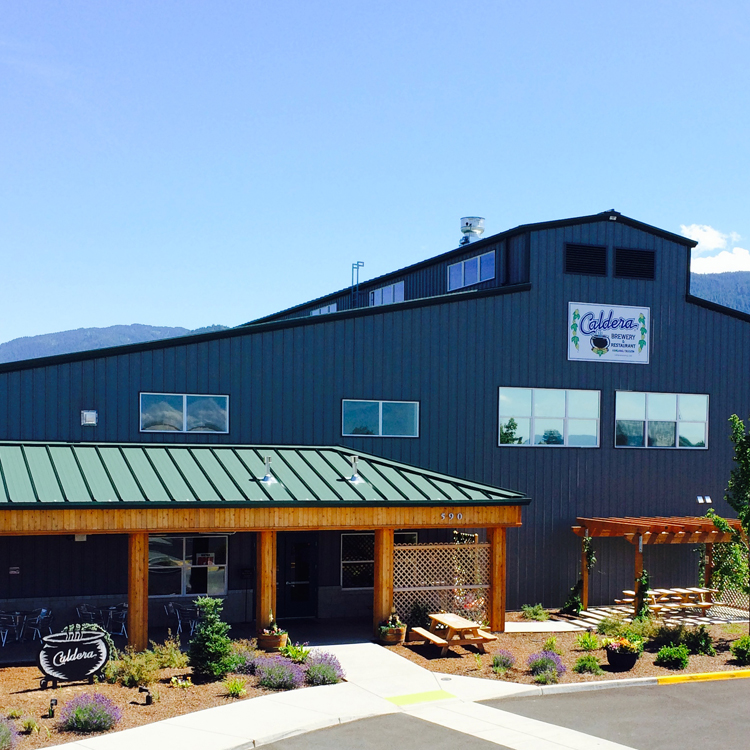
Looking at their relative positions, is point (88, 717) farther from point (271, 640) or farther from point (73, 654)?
point (271, 640)

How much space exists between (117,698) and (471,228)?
68.2 ft

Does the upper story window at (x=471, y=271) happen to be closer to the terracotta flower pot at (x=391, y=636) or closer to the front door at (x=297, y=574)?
the front door at (x=297, y=574)

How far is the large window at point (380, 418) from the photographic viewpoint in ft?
75.9

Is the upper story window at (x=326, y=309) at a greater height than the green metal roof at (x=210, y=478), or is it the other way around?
the upper story window at (x=326, y=309)

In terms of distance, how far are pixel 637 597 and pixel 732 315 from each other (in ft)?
31.5

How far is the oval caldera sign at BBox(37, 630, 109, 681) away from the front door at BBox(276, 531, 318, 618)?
7.25 meters

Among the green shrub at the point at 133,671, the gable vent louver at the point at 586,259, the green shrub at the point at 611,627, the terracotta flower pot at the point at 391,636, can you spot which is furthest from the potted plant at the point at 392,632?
the gable vent louver at the point at 586,259

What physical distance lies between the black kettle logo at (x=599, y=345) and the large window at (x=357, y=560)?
7.72 m

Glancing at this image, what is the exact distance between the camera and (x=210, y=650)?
51.3 feet

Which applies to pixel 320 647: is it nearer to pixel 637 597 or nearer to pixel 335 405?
pixel 335 405

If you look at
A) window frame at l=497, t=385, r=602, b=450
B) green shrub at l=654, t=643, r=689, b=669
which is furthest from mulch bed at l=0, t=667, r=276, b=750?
window frame at l=497, t=385, r=602, b=450

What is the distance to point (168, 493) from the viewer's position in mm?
18219

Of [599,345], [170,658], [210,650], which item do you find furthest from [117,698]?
[599,345]

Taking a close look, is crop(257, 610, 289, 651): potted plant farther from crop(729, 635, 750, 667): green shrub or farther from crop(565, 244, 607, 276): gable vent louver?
crop(565, 244, 607, 276): gable vent louver
